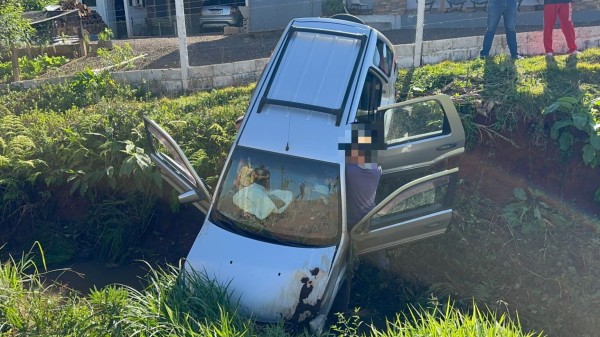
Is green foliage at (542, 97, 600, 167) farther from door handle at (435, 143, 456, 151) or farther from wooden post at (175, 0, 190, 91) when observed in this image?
wooden post at (175, 0, 190, 91)

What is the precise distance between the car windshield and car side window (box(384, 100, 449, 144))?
1.19m

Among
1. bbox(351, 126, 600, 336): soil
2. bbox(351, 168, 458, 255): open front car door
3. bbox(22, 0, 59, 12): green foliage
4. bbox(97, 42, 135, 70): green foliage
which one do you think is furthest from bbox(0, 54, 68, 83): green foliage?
bbox(22, 0, 59, 12): green foliage

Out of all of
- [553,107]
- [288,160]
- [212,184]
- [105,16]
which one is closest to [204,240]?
[288,160]

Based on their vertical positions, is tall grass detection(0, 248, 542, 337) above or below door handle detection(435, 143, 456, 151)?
below

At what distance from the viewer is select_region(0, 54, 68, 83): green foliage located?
1039cm

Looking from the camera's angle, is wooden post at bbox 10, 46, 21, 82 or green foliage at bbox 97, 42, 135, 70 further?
green foliage at bbox 97, 42, 135, 70

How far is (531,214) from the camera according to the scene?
6.53 meters

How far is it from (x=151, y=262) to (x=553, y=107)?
16.7ft

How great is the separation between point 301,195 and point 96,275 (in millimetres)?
3050

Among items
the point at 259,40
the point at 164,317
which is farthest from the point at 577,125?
the point at 259,40

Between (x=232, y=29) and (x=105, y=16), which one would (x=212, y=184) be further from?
(x=105, y=16)

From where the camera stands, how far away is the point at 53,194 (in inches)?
304

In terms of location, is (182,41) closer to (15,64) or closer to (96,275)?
(15,64)

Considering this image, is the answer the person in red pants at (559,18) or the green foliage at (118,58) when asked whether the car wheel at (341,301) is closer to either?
the person in red pants at (559,18)
